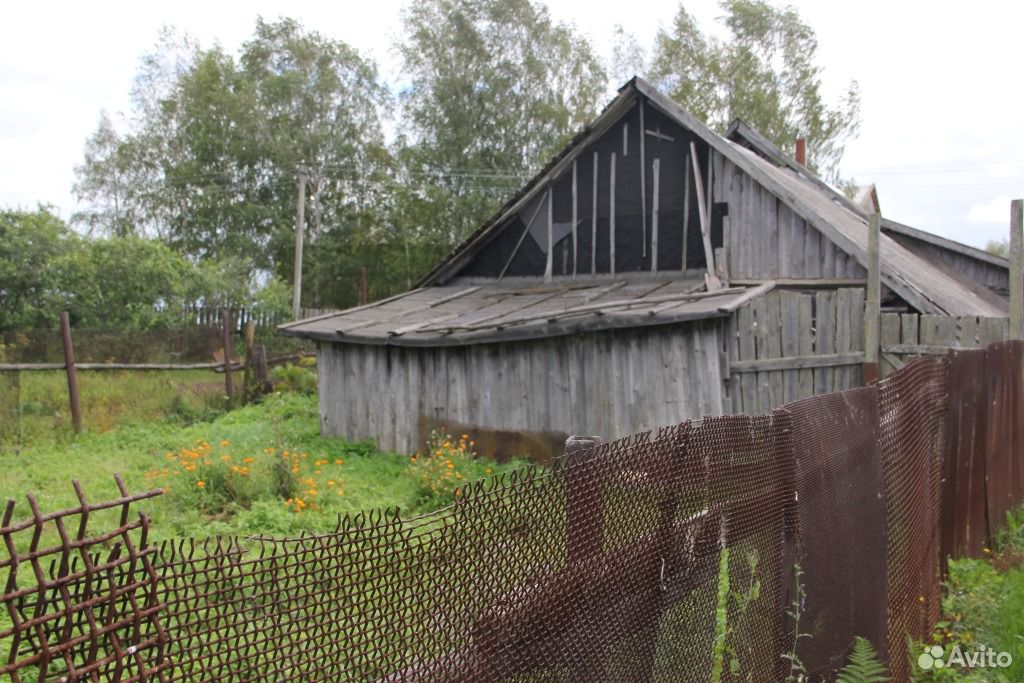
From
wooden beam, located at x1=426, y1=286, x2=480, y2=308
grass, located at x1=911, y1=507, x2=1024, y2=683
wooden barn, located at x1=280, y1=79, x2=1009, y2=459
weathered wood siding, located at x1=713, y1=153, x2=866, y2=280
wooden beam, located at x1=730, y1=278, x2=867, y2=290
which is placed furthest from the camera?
wooden beam, located at x1=426, y1=286, x2=480, y2=308

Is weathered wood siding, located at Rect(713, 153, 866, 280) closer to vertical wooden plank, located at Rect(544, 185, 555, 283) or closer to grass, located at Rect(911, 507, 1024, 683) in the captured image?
vertical wooden plank, located at Rect(544, 185, 555, 283)

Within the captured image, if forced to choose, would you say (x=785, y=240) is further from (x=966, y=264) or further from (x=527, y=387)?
(x=966, y=264)

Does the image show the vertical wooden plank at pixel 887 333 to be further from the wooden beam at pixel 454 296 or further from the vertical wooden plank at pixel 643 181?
the wooden beam at pixel 454 296

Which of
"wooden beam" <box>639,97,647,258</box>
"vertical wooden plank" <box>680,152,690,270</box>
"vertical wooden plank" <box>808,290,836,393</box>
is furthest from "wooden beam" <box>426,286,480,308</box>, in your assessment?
"vertical wooden plank" <box>808,290,836,393</box>

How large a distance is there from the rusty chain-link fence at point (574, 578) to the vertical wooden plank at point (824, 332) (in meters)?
5.34

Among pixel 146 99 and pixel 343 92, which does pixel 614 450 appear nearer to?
pixel 343 92

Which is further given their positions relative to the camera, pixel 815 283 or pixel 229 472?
pixel 815 283

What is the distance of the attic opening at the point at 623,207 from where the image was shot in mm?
12594

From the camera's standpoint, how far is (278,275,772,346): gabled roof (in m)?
9.63

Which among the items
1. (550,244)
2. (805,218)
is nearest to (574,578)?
(805,218)

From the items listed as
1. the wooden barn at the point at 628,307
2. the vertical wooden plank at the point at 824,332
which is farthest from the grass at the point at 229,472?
the vertical wooden plank at the point at 824,332

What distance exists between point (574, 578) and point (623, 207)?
11.6 metres

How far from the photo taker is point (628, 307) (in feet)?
33.3

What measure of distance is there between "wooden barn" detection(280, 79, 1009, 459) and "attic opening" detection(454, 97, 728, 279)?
27mm
